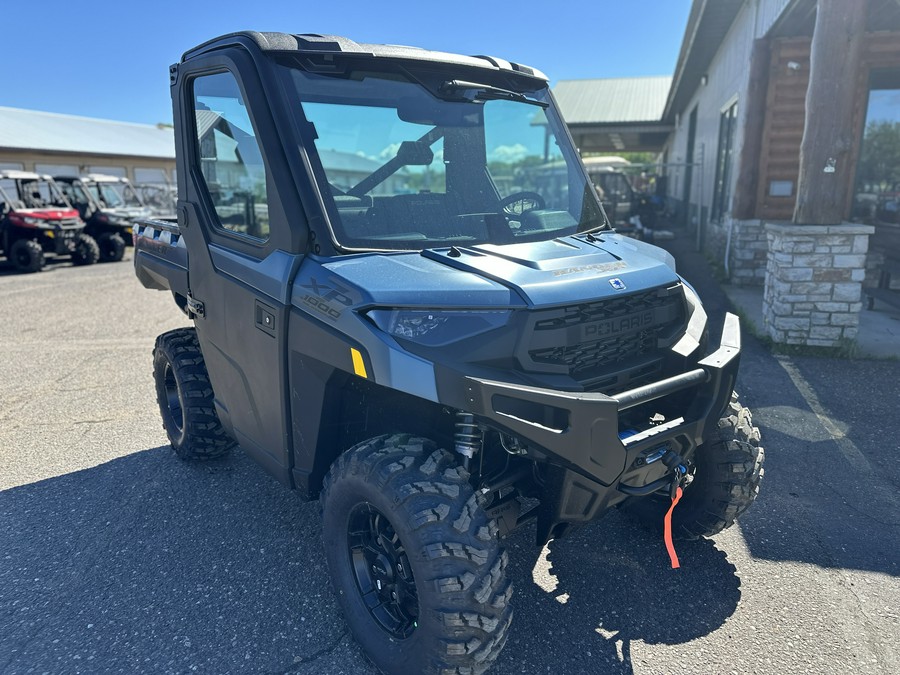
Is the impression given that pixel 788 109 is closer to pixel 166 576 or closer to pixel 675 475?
pixel 675 475

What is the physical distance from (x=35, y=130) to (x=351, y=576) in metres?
31.1

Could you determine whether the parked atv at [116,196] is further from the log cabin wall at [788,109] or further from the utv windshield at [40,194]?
the log cabin wall at [788,109]

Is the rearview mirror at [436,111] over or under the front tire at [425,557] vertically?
over

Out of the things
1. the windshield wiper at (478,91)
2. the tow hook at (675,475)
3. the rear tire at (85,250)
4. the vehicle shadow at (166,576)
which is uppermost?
the windshield wiper at (478,91)

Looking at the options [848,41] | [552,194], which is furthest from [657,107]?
[552,194]

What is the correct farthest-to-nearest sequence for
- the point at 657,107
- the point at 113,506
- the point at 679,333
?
the point at 657,107, the point at 113,506, the point at 679,333

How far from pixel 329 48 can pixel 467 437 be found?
163cm

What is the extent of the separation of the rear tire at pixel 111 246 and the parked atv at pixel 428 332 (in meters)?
14.2

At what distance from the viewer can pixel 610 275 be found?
2400 millimetres

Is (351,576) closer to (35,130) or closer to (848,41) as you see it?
(848,41)

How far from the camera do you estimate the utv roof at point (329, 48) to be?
2518mm

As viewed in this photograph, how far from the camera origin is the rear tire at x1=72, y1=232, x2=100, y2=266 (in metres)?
14.8

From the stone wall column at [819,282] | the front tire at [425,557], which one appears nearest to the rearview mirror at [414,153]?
the front tire at [425,557]

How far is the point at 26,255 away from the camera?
13547 millimetres
